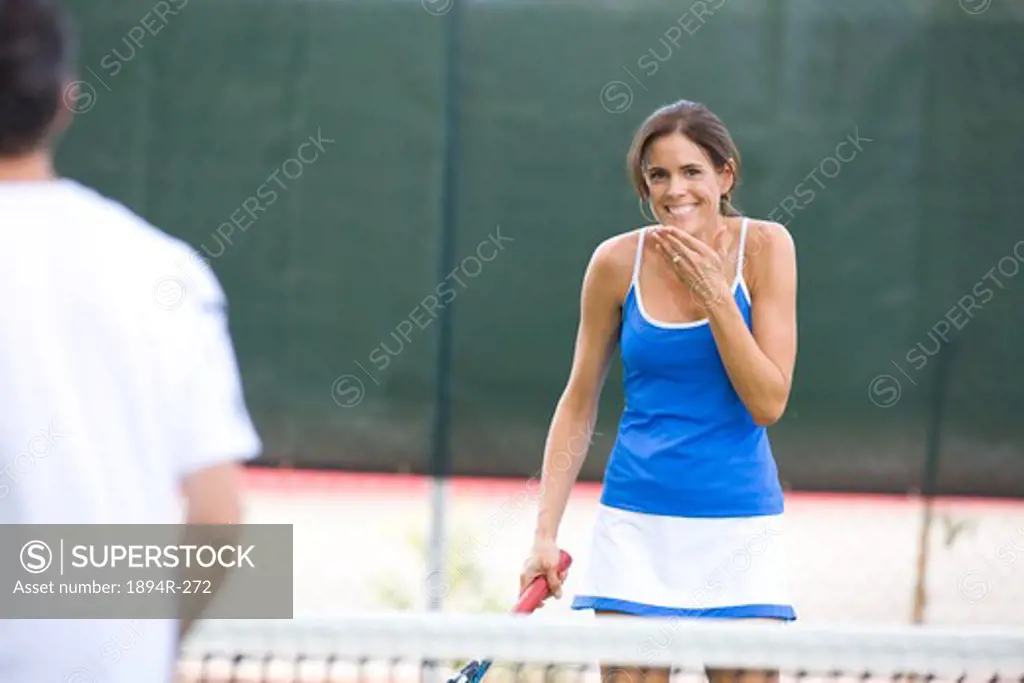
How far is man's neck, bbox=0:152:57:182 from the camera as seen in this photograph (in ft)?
5.03

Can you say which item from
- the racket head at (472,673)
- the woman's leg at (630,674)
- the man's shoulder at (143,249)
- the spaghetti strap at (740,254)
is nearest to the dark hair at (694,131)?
the spaghetti strap at (740,254)

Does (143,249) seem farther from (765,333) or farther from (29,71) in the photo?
(765,333)

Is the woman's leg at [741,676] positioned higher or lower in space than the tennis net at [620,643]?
lower

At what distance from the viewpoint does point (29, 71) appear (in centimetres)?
150

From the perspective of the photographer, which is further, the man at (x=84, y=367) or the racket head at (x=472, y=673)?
the racket head at (x=472, y=673)

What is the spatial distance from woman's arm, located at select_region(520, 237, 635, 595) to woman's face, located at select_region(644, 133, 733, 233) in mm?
123

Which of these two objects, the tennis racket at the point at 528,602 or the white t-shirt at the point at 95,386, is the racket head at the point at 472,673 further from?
the white t-shirt at the point at 95,386

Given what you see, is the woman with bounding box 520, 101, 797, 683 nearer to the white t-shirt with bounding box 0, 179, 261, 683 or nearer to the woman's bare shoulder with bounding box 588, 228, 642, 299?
the woman's bare shoulder with bounding box 588, 228, 642, 299

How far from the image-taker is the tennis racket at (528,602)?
2600mm

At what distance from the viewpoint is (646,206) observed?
4.62 meters

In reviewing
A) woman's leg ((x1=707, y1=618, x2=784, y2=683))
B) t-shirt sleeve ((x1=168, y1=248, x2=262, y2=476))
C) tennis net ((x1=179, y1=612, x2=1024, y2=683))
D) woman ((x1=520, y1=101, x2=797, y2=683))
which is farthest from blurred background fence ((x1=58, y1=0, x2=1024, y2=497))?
t-shirt sleeve ((x1=168, y1=248, x2=262, y2=476))

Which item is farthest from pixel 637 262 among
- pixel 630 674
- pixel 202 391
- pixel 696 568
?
pixel 202 391

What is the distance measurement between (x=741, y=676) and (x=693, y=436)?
407 millimetres

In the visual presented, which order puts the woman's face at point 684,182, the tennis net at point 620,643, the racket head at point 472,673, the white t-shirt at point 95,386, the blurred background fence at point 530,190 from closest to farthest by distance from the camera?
1. the white t-shirt at point 95,386
2. the tennis net at point 620,643
3. the racket head at point 472,673
4. the woman's face at point 684,182
5. the blurred background fence at point 530,190
